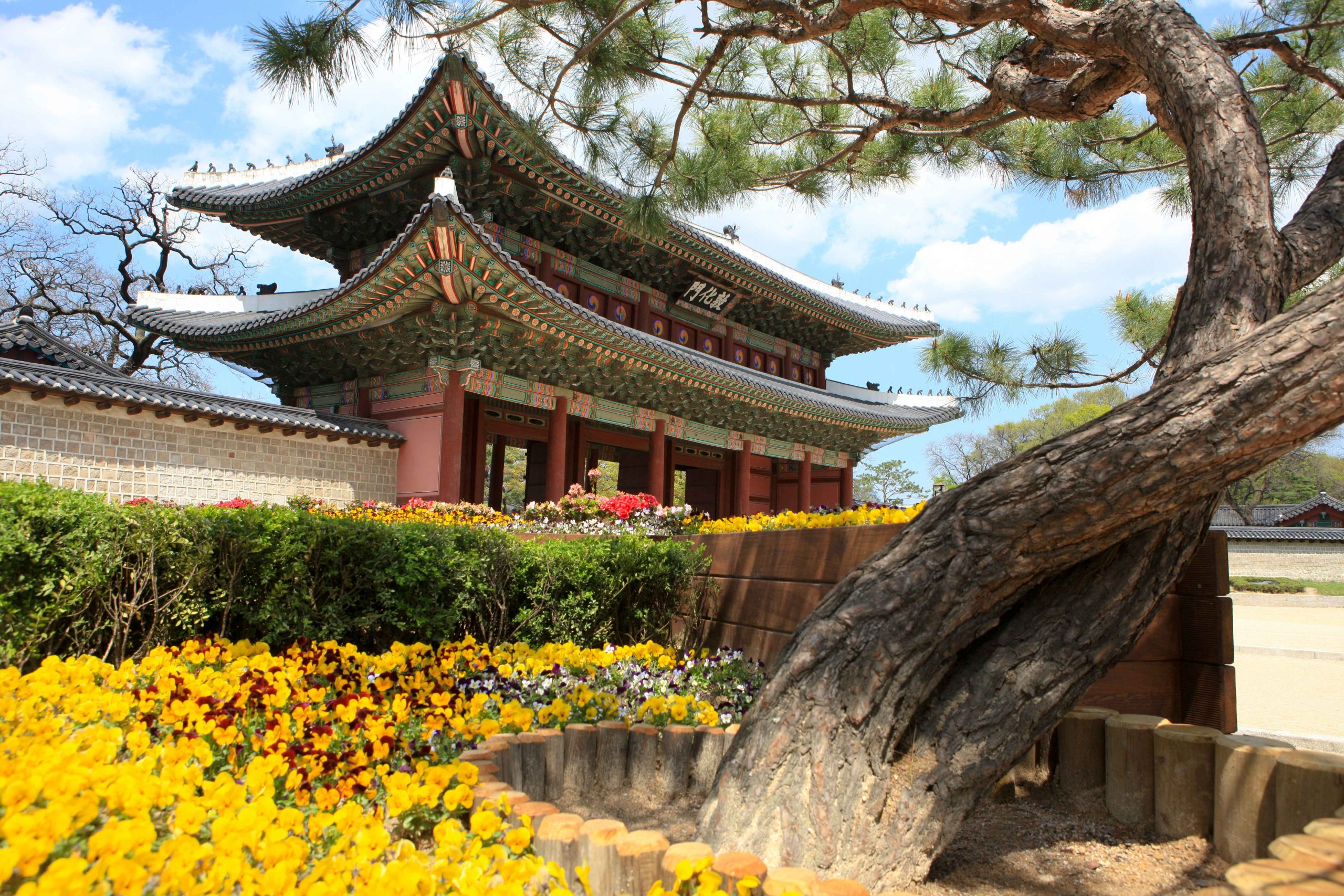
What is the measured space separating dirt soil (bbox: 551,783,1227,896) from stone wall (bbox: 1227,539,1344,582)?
2673 cm

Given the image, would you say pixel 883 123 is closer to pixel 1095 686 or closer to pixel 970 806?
pixel 1095 686

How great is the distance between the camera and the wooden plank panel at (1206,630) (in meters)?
3.15

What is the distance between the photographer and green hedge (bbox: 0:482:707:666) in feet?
13.5

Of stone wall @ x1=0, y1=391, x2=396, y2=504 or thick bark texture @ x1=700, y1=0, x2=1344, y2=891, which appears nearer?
thick bark texture @ x1=700, y1=0, x2=1344, y2=891

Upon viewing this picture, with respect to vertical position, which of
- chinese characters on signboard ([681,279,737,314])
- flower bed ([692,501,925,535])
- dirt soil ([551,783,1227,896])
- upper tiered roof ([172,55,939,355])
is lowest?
dirt soil ([551,783,1227,896])

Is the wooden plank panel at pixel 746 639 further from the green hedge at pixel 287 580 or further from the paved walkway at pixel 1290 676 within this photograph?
the paved walkway at pixel 1290 676

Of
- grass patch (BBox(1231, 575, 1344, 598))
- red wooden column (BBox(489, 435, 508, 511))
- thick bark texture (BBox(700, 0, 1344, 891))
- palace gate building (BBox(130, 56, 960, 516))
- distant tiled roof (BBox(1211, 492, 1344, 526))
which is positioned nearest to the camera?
thick bark texture (BBox(700, 0, 1344, 891))

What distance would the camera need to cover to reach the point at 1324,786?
2119 mm

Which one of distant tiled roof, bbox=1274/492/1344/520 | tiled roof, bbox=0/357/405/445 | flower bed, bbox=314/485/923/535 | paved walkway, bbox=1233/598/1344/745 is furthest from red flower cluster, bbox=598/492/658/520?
distant tiled roof, bbox=1274/492/1344/520

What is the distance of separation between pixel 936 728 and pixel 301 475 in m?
9.57

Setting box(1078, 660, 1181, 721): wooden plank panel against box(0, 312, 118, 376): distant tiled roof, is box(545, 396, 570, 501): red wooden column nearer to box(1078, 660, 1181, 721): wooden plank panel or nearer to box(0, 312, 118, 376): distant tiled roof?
box(0, 312, 118, 376): distant tiled roof

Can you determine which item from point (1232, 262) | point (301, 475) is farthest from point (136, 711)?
point (301, 475)

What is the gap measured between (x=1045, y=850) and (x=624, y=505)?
7837 mm

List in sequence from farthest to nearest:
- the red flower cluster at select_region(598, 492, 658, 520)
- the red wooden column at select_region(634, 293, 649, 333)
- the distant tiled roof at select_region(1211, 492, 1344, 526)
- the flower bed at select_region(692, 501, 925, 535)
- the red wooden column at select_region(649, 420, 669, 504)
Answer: the distant tiled roof at select_region(1211, 492, 1344, 526) → the red wooden column at select_region(634, 293, 649, 333) → the red wooden column at select_region(649, 420, 669, 504) → the red flower cluster at select_region(598, 492, 658, 520) → the flower bed at select_region(692, 501, 925, 535)
